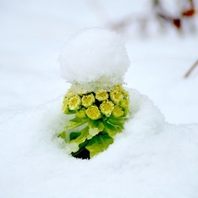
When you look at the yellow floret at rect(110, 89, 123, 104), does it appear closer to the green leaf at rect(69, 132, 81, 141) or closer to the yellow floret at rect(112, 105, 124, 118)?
the yellow floret at rect(112, 105, 124, 118)

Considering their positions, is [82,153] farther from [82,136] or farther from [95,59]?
[95,59]

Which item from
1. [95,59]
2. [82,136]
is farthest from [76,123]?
[95,59]

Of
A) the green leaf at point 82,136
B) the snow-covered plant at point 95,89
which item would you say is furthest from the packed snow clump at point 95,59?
the green leaf at point 82,136

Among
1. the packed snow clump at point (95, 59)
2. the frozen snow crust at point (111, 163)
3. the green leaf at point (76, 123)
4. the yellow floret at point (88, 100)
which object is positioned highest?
the packed snow clump at point (95, 59)

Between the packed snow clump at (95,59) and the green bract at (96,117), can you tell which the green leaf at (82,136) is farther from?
the packed snow clump at (95,59)

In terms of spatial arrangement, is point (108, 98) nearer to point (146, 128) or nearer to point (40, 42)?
point (146, 128)

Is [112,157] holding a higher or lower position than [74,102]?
lower

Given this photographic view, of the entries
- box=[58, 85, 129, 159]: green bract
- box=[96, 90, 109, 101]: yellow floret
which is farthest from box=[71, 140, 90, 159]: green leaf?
box=[96, 90, 109, 101]: yellow floret
